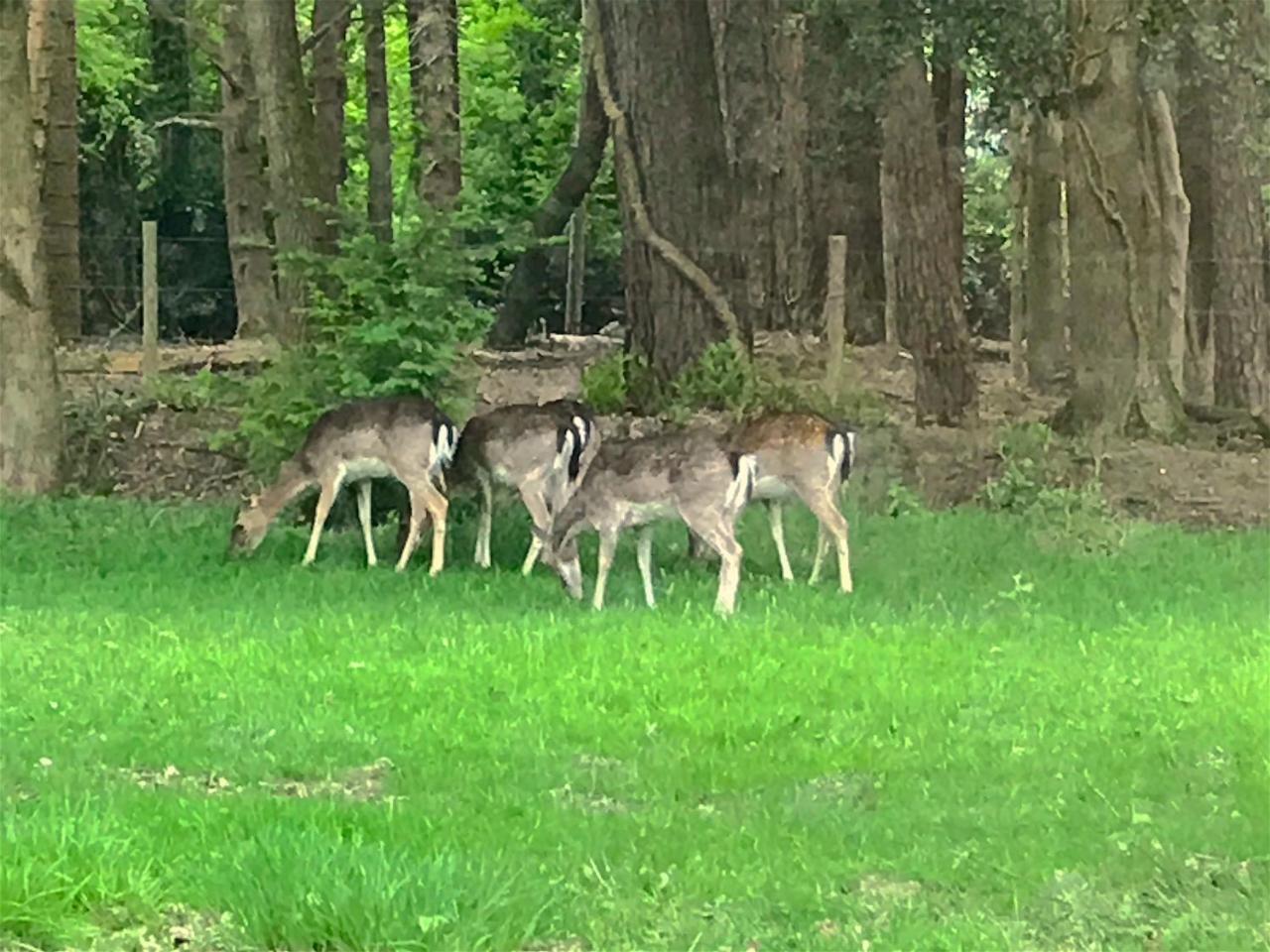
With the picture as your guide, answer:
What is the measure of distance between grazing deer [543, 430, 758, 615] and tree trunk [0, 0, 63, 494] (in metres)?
5.67

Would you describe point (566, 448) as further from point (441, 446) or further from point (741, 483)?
point (741, 483)

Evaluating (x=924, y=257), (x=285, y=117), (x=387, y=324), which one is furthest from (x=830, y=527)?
(x=924, y=257)

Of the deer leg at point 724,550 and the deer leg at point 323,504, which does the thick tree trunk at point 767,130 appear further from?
the deer leg at point 724,550

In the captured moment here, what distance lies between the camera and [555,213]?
2425 centimetres

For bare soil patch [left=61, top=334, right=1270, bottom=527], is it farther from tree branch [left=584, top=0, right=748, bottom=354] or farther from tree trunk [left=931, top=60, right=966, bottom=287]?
tree trunk [left=931, top=60, right=966, bottom=287]

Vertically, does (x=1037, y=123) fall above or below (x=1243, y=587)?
above

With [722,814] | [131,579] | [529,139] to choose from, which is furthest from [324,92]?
[722,814]

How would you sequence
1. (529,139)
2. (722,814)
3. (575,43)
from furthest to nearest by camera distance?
1. (529,139)
2. (575,43)
3. (722,814)

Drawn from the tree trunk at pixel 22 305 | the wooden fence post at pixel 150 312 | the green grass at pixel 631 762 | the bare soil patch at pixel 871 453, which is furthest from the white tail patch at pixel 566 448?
the wooden fence post at pixel 150 312

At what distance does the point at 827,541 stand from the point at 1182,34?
22.8 ft

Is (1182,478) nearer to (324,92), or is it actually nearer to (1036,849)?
(1036,849)

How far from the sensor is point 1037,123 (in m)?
23.6

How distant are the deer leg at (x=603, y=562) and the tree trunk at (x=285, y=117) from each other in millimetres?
5980

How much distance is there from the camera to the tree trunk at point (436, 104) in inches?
776
